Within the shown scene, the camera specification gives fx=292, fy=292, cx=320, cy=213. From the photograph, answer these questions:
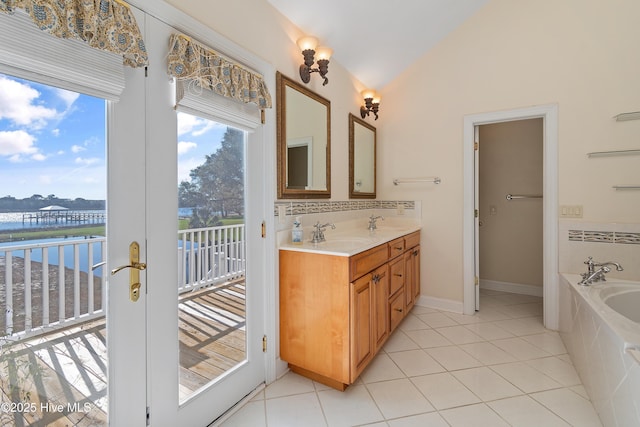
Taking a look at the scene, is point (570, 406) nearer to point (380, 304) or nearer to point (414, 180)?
point (380, 304)

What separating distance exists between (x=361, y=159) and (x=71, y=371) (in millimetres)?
2780

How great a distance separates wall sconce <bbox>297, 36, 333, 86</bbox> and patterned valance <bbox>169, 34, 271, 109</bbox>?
55cm

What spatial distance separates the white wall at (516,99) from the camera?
246cm

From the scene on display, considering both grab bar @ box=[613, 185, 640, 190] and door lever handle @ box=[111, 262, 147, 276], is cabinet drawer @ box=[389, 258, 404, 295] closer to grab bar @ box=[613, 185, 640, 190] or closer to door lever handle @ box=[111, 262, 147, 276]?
door lever handle @ box=[111, 262, 147, 276]

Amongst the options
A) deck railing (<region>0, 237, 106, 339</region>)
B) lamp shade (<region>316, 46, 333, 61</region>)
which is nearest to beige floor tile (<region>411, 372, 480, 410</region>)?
deck railing (<region>0, 237, 106, 339</region>)

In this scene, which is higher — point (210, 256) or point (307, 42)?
point (307, 42)

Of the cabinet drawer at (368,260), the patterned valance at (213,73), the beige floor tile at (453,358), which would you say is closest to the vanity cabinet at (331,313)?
the cabinet drawer at (368,260)

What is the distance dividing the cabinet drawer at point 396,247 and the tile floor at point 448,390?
2.47 feet

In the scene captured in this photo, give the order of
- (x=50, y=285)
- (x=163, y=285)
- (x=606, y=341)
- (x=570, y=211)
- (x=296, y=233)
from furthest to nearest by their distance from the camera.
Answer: (x=570, y=211)
(x=296, y=233)
(x=606, y=341)
(x=163, y=285)
(x=50, y=285)

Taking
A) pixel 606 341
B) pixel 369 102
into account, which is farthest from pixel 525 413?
pixel 369 102

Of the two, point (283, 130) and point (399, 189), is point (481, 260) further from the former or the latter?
point (283, 130)

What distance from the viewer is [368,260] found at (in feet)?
6.52

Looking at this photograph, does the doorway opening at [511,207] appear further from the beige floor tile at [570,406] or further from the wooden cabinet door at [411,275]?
the beige floor tile at [570,406]

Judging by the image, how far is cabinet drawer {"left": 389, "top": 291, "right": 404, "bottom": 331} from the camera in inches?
94.3
